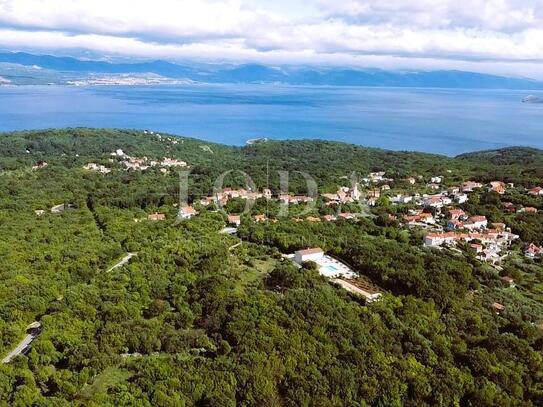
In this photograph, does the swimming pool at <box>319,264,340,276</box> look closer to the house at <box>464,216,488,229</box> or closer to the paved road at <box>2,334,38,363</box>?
the house at <box>464,216,488,229</box>

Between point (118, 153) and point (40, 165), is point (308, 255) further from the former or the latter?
point (118, 153)

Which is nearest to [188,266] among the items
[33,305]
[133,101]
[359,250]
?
[33,305]

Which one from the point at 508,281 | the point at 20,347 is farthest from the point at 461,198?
the point at 20,347

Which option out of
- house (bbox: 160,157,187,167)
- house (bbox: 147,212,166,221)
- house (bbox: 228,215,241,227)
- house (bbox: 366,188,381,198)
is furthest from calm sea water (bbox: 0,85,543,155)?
house (bbox: 228,215,241,227)

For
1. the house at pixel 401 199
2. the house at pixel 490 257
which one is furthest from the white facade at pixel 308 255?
the house at pixel 401 199

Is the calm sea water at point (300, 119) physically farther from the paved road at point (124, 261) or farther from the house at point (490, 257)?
the paved road at point (124, 261)

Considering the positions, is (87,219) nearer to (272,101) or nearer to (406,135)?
(406,135)
